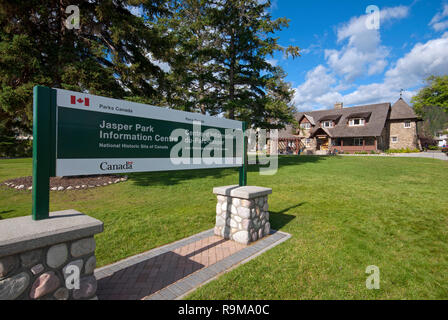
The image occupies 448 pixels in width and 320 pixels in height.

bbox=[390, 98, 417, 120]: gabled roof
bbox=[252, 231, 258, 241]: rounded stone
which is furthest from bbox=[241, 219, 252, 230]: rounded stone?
bbox=[390, 98, 417, 120]: gabled roof

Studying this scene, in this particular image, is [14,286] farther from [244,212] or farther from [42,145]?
[244,212]

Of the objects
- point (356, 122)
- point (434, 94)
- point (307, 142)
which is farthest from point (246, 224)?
point (356, 122)

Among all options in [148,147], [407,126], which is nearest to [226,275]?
[148,147]

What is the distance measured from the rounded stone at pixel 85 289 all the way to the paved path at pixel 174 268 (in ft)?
1.53

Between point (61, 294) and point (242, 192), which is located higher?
point (242, 192)

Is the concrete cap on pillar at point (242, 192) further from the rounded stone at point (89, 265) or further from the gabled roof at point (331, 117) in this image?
the gabled roof at point (331, 117)

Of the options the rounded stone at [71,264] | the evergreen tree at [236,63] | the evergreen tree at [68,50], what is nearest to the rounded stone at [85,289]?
the rounded stone at [71,264]

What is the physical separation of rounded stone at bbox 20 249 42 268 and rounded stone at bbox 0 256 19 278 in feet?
0.15

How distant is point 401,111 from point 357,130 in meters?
7.67

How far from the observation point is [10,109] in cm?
777

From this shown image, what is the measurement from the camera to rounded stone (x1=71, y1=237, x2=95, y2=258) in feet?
7.50

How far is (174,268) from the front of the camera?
3488 mm

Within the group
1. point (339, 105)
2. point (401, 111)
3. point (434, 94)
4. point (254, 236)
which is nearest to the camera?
point (254, 236)

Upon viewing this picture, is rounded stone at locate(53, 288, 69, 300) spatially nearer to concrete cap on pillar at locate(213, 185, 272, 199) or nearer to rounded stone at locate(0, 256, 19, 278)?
rounded stone at locate(0, 256, 19, 278)
